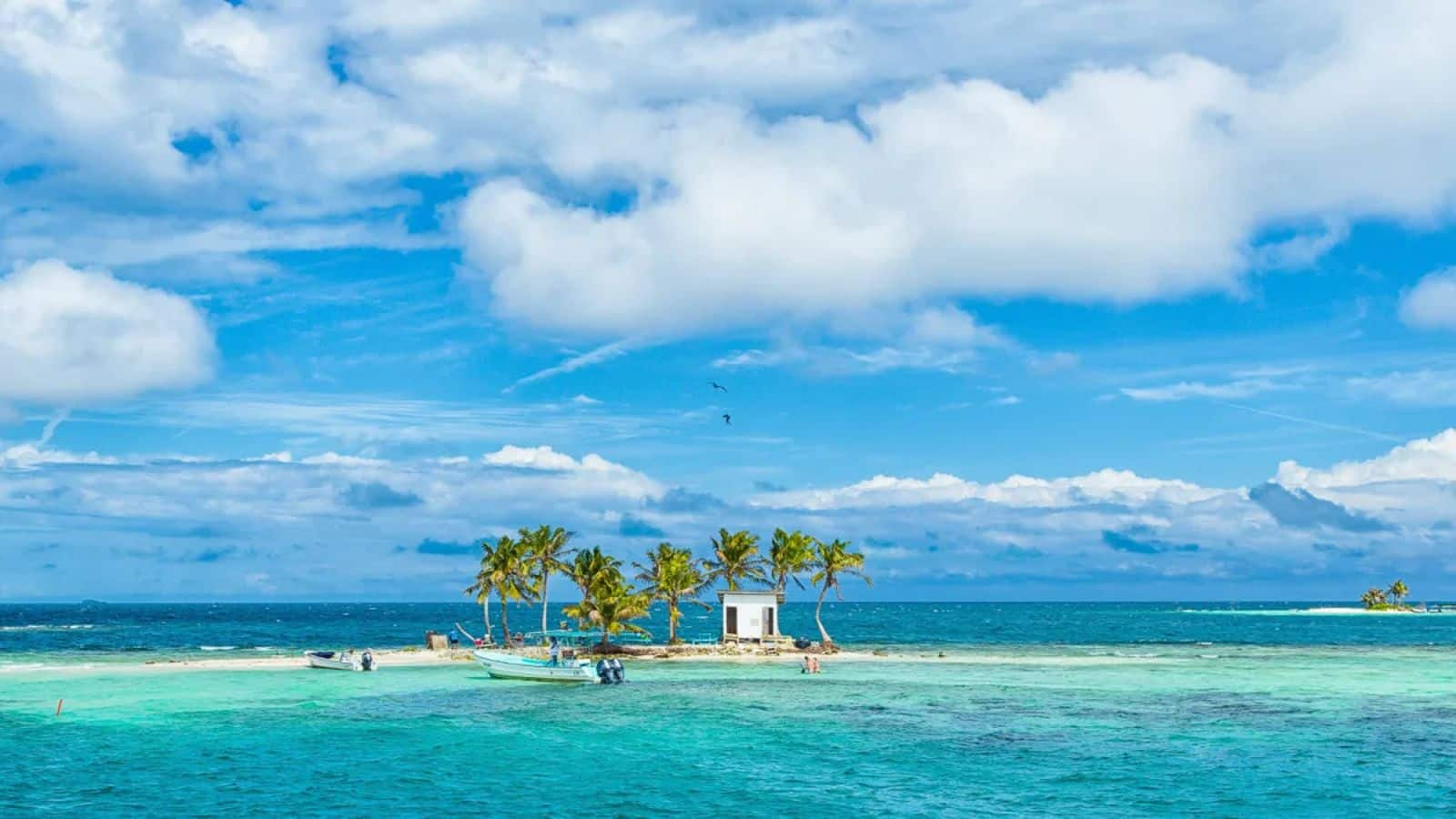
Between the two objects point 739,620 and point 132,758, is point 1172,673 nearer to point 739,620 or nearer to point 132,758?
point 739,620

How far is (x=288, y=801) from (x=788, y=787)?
16302mm

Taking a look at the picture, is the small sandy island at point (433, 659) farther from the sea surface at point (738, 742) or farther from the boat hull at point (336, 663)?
the boat hull at point (336, 663)

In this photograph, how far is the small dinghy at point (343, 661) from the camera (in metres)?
87.2

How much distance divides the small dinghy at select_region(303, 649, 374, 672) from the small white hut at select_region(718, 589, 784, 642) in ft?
95.6

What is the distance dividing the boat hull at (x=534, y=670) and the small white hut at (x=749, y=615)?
24542mm

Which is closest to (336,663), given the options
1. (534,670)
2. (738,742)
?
(534,670)

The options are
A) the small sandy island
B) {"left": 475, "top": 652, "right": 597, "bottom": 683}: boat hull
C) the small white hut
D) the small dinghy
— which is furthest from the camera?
the small white hut

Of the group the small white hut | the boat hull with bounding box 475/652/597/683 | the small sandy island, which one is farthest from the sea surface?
the small white hut

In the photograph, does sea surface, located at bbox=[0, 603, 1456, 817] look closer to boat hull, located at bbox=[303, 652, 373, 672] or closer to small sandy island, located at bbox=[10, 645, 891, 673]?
boat hull, located at bbox=[303, 652, 373, 672]

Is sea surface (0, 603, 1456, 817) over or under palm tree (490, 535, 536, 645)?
under

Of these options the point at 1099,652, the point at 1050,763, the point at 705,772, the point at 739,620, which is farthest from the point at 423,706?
the point at 1099,652

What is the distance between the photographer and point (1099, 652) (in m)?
119

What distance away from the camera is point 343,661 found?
87.9 meters

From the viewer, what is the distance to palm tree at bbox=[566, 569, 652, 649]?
312 ft
